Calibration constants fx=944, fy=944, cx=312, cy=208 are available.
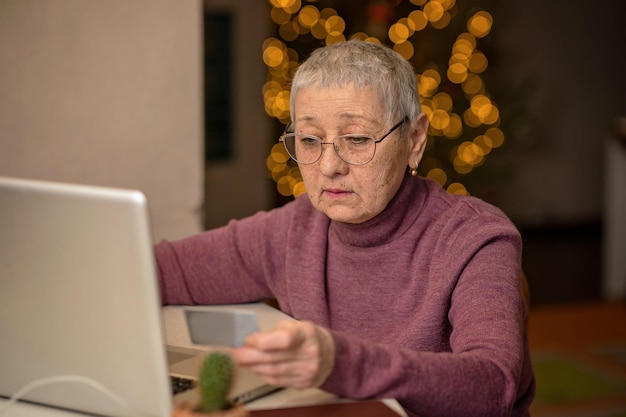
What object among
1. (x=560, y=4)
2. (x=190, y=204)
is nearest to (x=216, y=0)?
(x=560, y=4)

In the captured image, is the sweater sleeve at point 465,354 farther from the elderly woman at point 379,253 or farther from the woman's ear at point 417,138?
the woman's ear at point 417,138

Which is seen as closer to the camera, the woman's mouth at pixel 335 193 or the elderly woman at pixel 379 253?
the elderly woman at pixel 379 253

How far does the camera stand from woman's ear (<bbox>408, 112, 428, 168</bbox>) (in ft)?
5.76

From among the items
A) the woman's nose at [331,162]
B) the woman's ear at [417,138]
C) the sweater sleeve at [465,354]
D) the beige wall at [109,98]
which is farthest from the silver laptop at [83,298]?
the beige wall at [109,98]

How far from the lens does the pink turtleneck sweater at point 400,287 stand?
1.27 m

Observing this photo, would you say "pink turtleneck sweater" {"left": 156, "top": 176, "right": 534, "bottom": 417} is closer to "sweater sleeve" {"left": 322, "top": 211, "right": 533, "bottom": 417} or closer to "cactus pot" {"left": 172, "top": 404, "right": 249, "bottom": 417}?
"sweater sleeve" {"left": 322, "top": 211, "right": 533, "bottom": 417}

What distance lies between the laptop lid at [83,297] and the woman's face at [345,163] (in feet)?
1.95

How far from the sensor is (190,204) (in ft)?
8.23

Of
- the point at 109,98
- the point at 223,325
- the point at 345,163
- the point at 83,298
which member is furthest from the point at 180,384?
the point at 109,98

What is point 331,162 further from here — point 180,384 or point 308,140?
point 180,384

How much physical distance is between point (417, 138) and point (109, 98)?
89 cm

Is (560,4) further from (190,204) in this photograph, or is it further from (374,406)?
(374,406)

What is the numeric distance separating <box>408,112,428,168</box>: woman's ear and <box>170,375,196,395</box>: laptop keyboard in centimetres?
64

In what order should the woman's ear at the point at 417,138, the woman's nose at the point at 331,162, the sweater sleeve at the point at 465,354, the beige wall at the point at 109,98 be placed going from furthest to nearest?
1. the beige wall at the point at 109,98
2. the woman's ear at the point at 417,138
3. the woman's nose at the point at 331,162
4. the sweater sleeve at the point at 465,354
